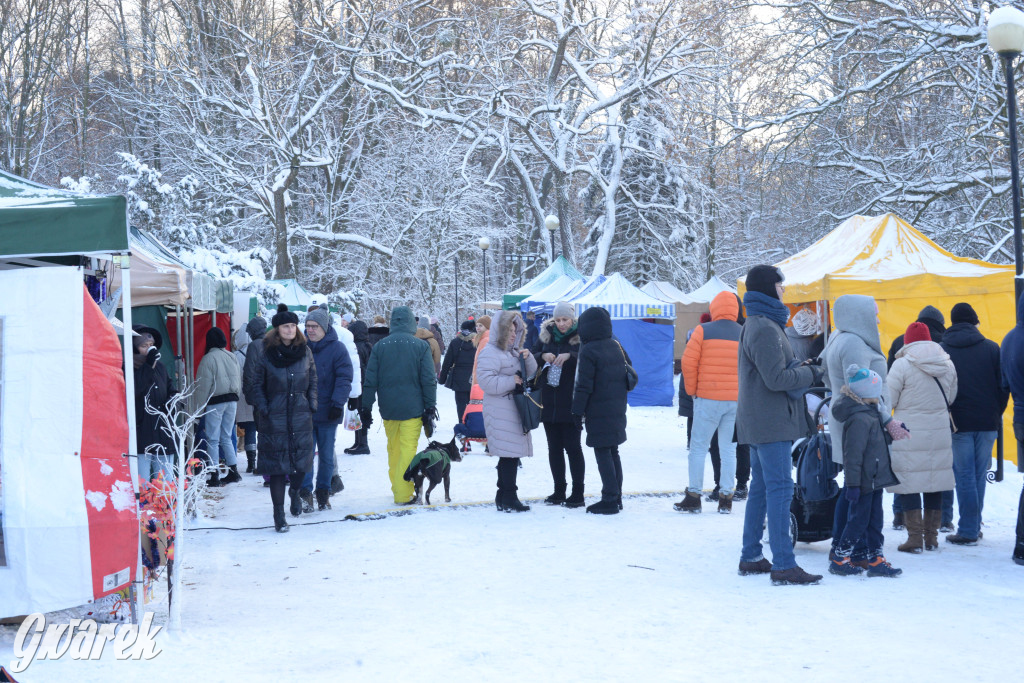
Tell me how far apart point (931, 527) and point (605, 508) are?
2605 millimetres

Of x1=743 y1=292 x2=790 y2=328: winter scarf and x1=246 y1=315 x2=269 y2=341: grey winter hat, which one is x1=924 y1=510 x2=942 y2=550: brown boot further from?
x1=246 y1=315 x2=269 y2=341: grey winter hat

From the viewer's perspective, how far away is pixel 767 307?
6.07 meters

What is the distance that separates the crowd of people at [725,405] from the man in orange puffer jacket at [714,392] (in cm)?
1

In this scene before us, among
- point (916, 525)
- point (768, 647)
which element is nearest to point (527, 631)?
point (768, 647)

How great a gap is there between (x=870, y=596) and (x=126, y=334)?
4.37m

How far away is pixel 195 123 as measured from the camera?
28.6m

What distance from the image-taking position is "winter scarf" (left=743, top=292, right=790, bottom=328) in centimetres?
606

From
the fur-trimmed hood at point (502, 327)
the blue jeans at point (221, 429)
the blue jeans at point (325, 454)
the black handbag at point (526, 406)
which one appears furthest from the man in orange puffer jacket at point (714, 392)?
the blue jeans at point (221, 429)

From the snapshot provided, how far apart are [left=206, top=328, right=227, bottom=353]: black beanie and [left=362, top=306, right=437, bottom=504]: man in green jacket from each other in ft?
6.85

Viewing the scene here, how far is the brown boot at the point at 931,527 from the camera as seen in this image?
695 centimetres

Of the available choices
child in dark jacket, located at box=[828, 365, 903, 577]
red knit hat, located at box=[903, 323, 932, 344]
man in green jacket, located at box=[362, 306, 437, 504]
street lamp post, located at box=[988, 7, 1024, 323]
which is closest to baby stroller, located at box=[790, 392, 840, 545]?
child in dark jacket, located at box=[828, 365, 903, 577]

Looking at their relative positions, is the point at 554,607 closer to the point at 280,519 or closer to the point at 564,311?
the point at 280,519

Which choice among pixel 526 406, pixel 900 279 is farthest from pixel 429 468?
pixel 900 279

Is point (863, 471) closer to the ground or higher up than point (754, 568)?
higher up
